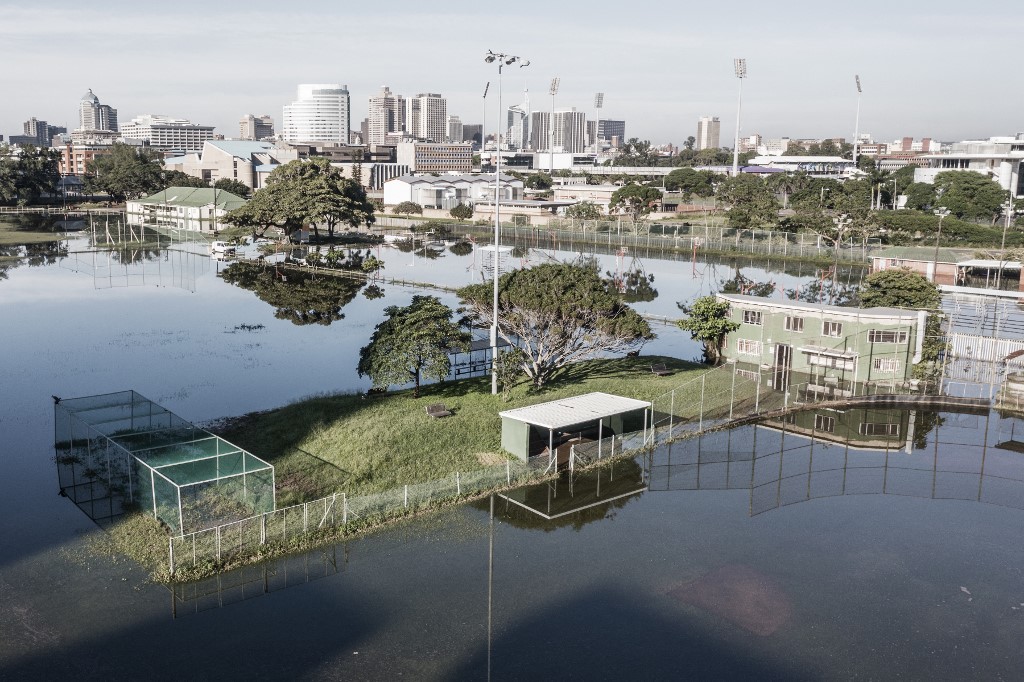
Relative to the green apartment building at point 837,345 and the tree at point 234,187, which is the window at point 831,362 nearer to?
the green apartment building at point 837,345

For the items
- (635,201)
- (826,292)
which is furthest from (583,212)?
(826,292)

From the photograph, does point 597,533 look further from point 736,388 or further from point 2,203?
point 2,203

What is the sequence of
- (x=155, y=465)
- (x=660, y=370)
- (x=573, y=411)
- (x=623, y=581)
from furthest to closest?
(x=660, y=370)
(x=573, y=411)
(x=155, y=465)
(x=623, y=581)

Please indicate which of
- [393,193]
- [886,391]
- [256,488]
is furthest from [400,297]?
[393,193]

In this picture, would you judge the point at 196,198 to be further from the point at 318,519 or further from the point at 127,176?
the point at 318,519

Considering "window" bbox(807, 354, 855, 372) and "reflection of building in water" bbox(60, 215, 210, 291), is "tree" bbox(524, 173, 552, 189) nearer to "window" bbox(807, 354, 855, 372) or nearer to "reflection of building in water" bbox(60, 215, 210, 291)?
"reflection of building in water" bbox(60, 215, 210, 291)
